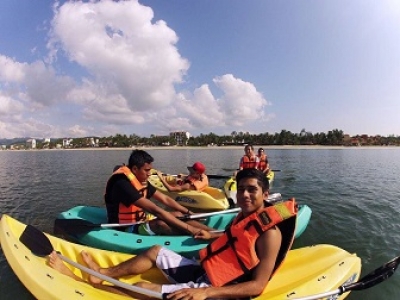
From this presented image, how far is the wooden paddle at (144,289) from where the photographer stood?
2.98 m

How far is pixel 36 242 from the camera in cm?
383

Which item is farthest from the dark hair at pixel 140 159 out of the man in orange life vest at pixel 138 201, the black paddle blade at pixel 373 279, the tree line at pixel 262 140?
the tree line at pixel 262 140

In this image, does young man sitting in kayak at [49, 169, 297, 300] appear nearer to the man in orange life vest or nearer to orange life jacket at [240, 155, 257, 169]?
the man in orange life vest

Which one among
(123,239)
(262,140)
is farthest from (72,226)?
(262,140)

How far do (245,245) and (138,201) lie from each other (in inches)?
86.4

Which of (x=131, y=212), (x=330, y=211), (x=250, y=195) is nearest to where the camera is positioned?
(x=250, y=195)

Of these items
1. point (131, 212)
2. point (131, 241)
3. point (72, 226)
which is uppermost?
point (131, 212)

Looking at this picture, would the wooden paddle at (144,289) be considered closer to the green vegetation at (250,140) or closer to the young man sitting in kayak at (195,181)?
the young man sitting in kayak at (195,181)

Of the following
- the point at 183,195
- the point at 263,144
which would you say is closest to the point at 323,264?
the point at 183,195

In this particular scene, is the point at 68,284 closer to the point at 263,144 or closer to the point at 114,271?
the point at 114,271

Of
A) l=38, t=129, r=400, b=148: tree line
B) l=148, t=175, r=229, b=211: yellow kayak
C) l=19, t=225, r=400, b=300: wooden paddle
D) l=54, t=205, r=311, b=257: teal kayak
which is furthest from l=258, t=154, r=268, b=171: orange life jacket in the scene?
l=38, t=129, r=400, b=148: tree line

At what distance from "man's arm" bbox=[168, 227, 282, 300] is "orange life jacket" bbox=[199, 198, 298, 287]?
0.07m

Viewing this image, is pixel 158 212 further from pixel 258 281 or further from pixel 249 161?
pixel 249 161

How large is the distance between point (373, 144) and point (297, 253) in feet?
337
